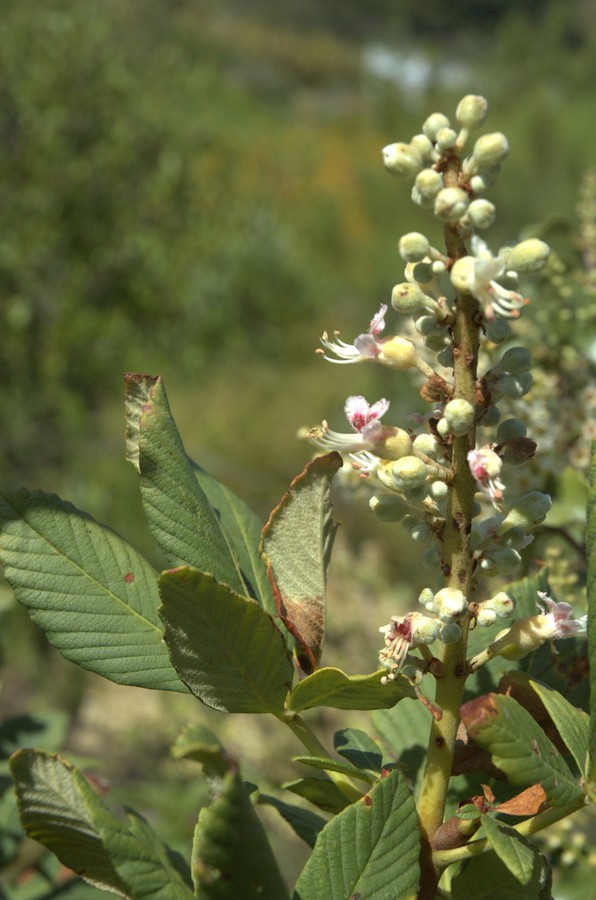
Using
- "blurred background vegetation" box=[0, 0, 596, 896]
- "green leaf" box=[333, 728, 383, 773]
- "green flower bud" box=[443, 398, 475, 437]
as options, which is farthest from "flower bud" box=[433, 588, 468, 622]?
"blurred background vegetation" box=[0, 0, 596, 896]

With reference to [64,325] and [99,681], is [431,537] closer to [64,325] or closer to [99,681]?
[99,681]

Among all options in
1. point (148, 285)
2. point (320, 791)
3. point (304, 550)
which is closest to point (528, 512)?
point (304, 550)

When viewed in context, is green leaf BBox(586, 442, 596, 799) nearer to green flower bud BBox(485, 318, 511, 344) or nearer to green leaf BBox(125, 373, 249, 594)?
green flower bud BBox(485, 318, 511, 344)

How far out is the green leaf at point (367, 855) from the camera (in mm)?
575

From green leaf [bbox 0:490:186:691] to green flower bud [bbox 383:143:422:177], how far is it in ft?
1.14

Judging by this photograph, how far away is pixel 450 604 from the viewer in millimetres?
562

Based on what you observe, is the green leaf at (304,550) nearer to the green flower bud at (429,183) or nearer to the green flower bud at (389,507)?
the green flower bud at (389,507)

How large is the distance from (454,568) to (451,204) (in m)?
0.24

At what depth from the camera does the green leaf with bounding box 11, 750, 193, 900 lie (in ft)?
1.74

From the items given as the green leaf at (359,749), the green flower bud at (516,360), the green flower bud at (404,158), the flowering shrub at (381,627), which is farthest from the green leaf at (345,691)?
the green flower bud at (404,158)

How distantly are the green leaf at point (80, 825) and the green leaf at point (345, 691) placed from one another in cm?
14

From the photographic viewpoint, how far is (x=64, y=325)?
6.95 metres

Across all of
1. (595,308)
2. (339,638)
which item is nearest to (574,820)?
(595,308)

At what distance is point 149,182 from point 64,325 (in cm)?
137
